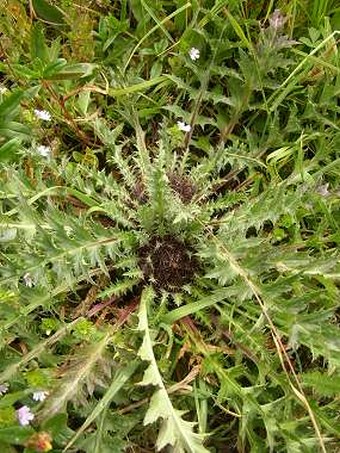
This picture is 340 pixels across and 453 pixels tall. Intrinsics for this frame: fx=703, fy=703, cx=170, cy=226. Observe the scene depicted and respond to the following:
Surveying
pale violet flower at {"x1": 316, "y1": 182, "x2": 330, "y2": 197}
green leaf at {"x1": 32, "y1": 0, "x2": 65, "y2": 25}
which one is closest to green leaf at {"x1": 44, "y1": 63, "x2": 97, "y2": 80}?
green leaf at {"x1": 32, "y1": 0, "x2": 65, "y2": 25}

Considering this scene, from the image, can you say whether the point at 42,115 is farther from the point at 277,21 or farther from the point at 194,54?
the point at 277,21

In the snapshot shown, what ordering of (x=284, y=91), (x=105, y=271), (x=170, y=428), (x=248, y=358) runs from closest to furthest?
(x=170, y=428) < (x=105, y=271) < (x=248, y=358) < (x=284, y=91)

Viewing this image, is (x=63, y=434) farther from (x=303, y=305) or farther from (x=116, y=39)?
(x=116, y=39)

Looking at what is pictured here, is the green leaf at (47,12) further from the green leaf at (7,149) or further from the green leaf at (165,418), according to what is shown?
the green leaf at (165,418)

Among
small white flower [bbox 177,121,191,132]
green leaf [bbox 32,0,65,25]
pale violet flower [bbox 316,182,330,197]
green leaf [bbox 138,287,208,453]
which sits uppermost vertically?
green leaf [bbox 32,0,65,25]

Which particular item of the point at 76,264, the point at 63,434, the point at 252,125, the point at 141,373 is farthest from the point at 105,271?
the point at 252,125

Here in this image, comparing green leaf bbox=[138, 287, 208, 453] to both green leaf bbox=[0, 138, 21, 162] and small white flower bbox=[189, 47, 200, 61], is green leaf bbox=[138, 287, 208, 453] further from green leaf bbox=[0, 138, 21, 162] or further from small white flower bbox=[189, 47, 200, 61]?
small white flower bbox=[189, 47, 200, 61]

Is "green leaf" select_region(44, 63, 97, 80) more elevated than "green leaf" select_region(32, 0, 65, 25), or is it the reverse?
"green leaf" select_region(32, 0, 65, 25)
